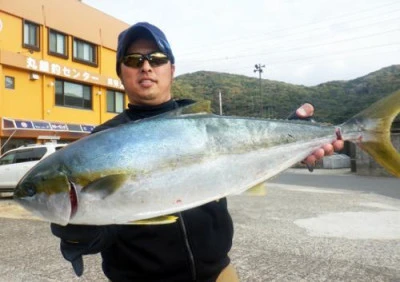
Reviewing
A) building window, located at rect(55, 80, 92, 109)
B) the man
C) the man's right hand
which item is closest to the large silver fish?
the man's right hand

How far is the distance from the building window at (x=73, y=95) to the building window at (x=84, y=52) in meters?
1.52

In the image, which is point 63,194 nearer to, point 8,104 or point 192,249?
point 192,249

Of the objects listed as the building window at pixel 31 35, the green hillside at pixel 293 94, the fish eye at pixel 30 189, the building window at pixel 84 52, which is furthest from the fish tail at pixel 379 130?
the green hillside at pixel 293 94

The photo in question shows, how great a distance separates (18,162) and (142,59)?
13079 millimetres

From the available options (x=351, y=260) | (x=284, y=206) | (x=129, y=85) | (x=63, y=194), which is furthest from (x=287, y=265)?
(x=284, y=206)

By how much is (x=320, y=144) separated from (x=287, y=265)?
3165 millimetres

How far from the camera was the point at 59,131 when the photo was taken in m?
21.8

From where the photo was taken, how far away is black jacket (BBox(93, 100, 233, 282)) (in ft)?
6.84

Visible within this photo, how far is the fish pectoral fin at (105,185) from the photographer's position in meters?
1.69

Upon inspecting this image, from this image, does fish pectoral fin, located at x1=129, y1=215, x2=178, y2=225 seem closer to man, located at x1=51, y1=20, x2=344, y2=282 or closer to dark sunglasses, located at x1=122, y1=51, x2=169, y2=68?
man, located at x1=51, y1=20, x2=344, y2=282

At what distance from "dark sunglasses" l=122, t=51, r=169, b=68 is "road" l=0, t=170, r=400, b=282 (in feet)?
10.3

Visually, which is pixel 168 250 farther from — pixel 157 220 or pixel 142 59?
pixel 142 59

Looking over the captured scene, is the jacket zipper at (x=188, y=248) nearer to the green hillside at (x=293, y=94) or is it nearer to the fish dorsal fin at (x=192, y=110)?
the fish dorsal fin at (x=192, y=110)

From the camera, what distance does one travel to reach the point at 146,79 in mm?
2203
